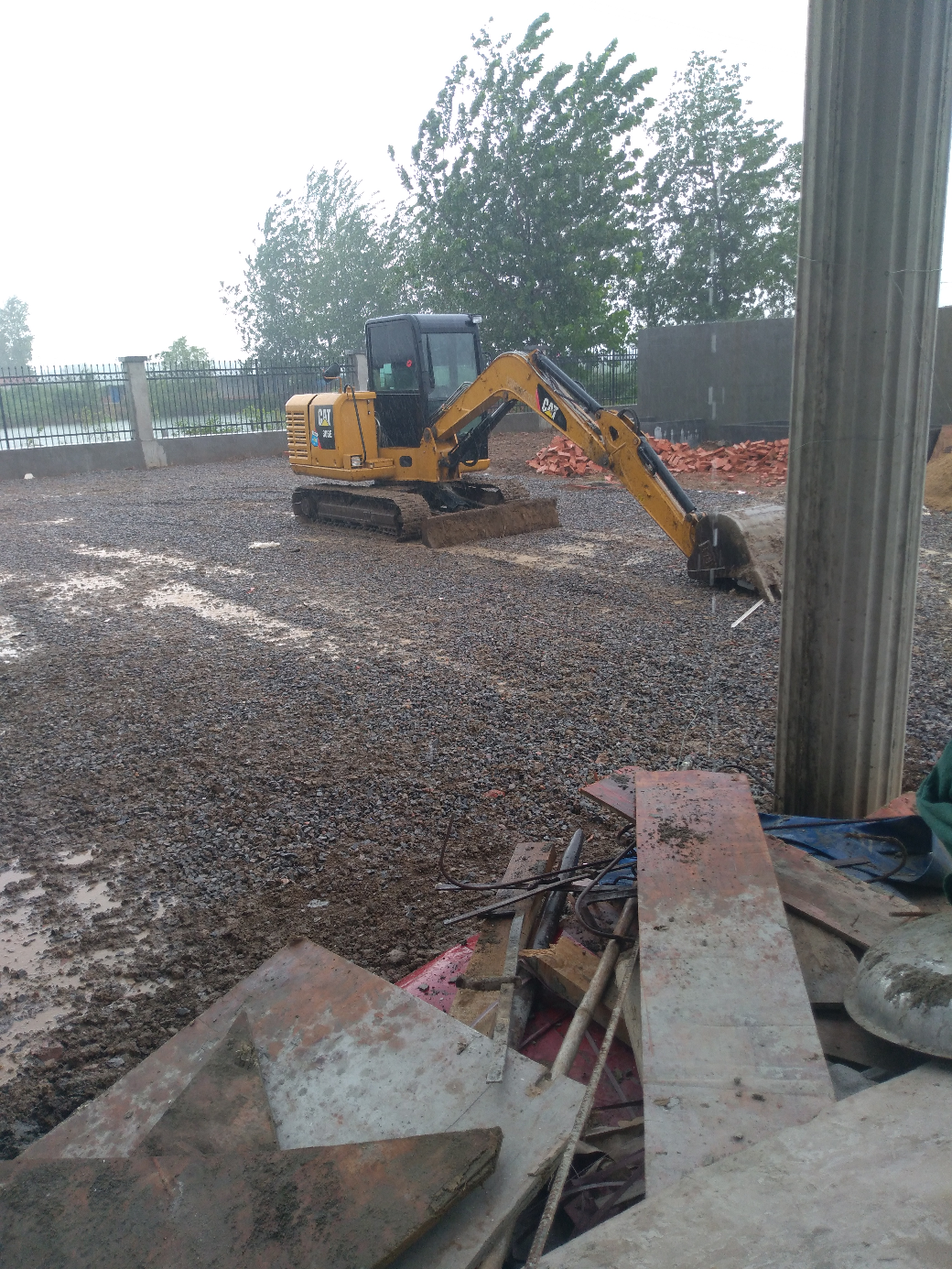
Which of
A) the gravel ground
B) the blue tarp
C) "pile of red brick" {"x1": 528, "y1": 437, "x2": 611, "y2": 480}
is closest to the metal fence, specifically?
"pile of red brick" {"x1": 528, "y1": 437, "x2": 611, "y2": 480}

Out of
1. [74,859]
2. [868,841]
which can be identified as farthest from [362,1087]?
[74,859]

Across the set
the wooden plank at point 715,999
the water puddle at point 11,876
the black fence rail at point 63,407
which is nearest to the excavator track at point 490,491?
the water puddle at point 11,876

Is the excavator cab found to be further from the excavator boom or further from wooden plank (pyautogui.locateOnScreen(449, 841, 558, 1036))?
wooden plank (pyautogui.locateOnScreen(449, 841, 558, 1036))

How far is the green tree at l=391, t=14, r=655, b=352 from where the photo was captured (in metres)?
25.4

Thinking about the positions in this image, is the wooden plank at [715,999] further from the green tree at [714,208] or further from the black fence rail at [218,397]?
the green tree at [714,208]

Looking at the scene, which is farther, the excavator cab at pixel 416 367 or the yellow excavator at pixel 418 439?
the excavator cab at pixel 416 367

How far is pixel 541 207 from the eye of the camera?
25.2 m

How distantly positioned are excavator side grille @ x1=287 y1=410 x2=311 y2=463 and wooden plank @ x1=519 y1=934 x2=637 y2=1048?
10220 mm

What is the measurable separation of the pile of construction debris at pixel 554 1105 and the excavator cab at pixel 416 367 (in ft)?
29.6

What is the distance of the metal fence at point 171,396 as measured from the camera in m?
20.5

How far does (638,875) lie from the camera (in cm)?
289

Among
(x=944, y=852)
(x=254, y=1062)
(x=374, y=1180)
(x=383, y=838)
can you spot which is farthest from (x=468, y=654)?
(x=374, y=1180)

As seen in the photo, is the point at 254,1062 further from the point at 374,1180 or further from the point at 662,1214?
the point at 662,1214

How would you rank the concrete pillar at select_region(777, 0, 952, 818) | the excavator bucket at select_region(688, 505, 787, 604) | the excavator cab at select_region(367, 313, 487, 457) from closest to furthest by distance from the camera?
the concrete pillar at select_region(777, 0, 952, 818) → the excavator bucket at select_region(688, 505, 787, 604) → the excavator cab at select_region(367, 313, 487, 457)
